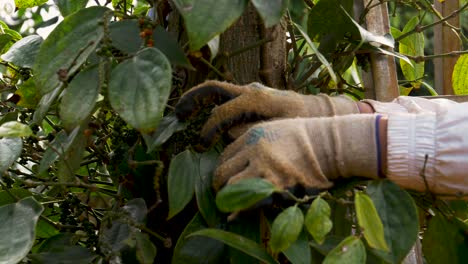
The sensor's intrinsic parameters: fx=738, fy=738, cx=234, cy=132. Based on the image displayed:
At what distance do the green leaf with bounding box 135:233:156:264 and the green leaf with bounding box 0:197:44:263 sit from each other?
0.33ft

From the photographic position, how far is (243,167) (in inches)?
29.8

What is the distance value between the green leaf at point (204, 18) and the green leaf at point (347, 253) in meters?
0.21

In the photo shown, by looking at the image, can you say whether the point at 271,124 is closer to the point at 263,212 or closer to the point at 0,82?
the point at 263,212

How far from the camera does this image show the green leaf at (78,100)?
0.66 metres

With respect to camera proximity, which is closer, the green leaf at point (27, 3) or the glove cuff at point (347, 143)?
the glove cuff at point (347, 143)

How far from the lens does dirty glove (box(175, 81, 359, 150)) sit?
80 cm

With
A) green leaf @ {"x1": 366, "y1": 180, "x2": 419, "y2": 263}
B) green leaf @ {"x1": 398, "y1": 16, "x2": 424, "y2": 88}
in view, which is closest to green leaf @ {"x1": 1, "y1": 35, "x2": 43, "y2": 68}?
green leaf @ {"x1": 366, "y1": 180, "x2": 419, "y2": 263}

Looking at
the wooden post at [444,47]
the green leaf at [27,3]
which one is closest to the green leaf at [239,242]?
the green leaf at [27,3]

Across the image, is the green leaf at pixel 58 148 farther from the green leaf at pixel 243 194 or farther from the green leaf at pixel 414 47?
the green leaf at pixel 414 47

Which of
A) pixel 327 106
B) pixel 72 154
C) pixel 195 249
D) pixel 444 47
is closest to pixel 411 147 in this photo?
pixel 327 106

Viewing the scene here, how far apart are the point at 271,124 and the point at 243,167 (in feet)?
0.19

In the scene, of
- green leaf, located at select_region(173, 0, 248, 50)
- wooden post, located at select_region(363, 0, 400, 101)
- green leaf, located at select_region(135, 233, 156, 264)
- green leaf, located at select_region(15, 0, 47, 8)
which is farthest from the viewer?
wooden post, located at select_region(363, 0, 400, 101)

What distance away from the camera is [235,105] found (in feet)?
2.66

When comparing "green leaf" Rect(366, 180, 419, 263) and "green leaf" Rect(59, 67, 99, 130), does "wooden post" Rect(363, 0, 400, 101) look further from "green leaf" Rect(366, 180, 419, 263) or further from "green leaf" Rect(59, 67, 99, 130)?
"green leaf" Rect(59, 67, 99, 130)
